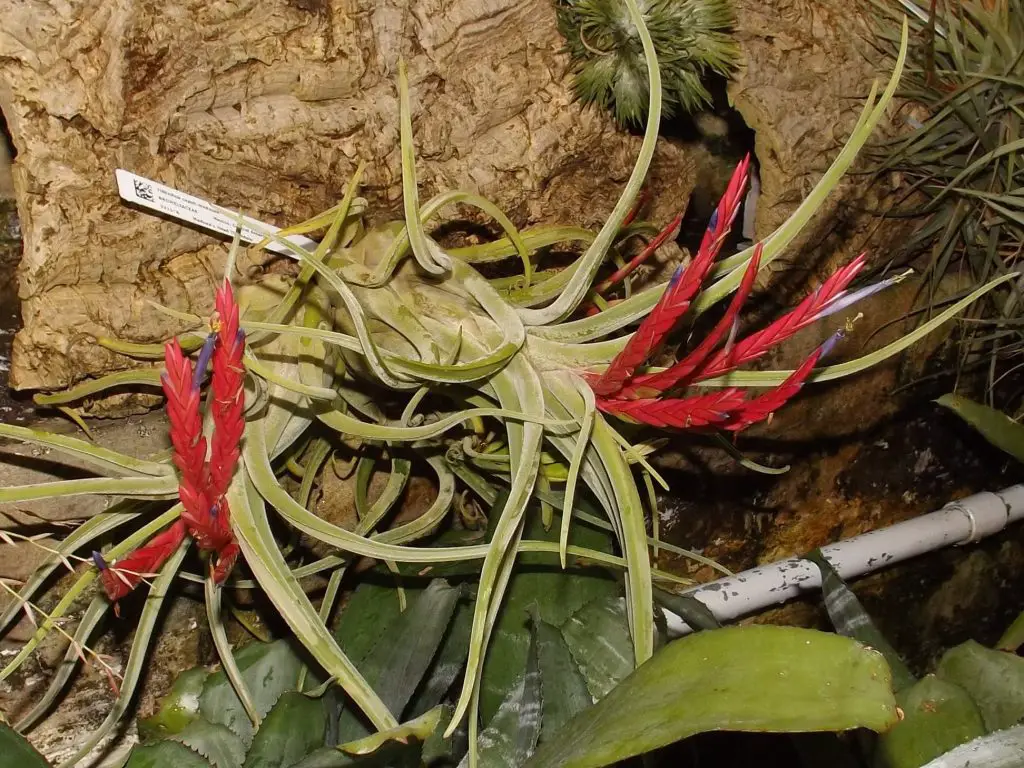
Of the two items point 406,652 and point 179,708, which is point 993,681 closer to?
point 406,652

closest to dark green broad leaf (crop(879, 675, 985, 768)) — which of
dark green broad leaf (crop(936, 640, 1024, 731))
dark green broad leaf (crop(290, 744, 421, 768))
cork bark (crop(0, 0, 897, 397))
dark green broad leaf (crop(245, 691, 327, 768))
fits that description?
dark green broad leaf (crop(936, 640, 1024, 731))

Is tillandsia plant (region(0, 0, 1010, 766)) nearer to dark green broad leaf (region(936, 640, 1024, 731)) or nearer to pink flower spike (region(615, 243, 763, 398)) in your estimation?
pink flower spike (region(615, 243, 763, 398))

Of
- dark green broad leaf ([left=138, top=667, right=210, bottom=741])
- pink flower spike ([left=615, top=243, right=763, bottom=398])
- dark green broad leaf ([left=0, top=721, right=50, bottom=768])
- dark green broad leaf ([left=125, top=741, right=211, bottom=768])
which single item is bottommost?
dark green broad leaf ([left=138, top=667, right=210, bottom=741])

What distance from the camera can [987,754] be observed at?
0.64 m

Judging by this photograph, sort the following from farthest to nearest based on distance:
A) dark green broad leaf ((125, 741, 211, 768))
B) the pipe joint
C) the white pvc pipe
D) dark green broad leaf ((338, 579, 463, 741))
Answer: the pipe joint, the white pvc pipe, dark green broad leaf ((338, 579, 463, 741)), dark green broad leaf ((125, 741, 211, 768))

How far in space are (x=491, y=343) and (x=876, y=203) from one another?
77 centimetres

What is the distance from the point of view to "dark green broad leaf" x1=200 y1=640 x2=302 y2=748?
911 millimetres

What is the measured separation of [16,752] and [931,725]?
29.8 inches

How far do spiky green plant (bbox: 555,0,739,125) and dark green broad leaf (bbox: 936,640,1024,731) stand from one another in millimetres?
716

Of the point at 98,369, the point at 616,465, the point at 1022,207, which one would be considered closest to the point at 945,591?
the point at 1022,207

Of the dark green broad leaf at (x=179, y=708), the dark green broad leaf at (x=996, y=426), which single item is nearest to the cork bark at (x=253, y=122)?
the dark green broad leaf at (x=179, y=708)

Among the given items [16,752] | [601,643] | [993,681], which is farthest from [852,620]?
[16,752]

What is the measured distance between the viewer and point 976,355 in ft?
4.74

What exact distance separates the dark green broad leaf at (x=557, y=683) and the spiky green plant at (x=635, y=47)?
65 cm
